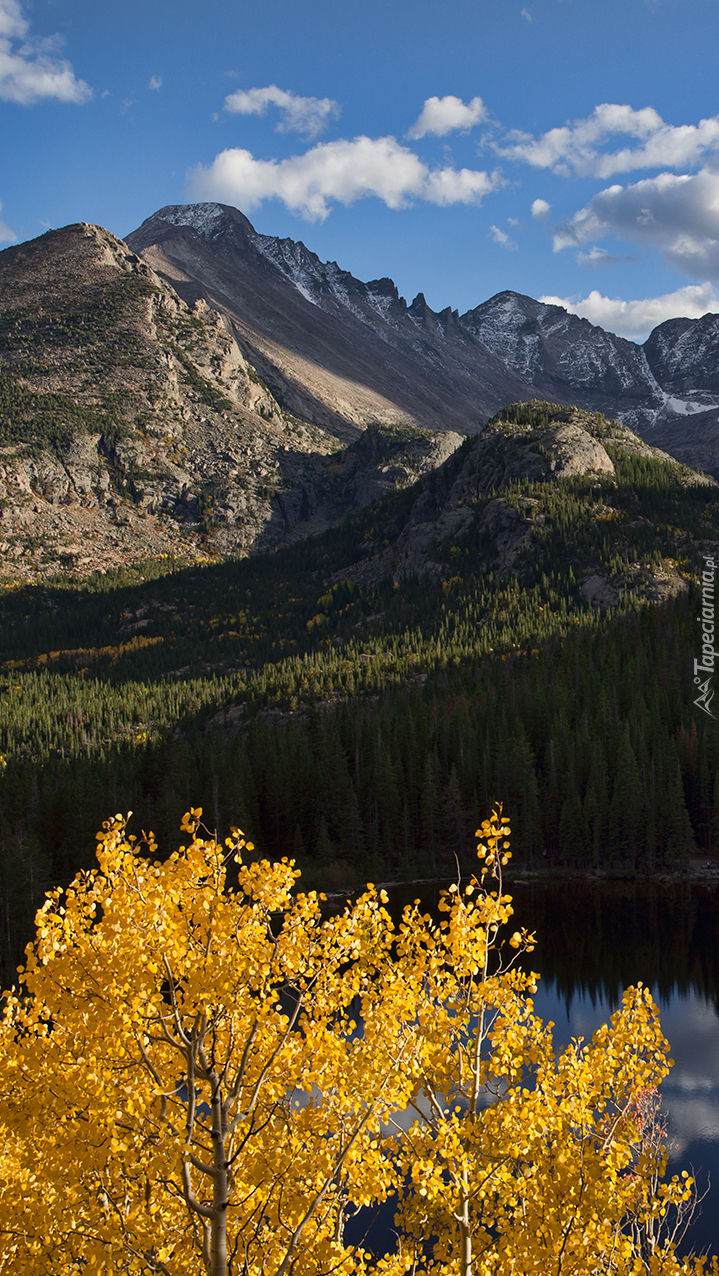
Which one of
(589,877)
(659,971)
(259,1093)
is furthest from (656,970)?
(259,1093)

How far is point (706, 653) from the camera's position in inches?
4897

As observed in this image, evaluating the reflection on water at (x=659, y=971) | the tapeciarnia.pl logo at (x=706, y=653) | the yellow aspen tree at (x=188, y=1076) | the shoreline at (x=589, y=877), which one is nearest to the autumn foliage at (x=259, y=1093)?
the yellow aspen tree at (x=188, y=1076)

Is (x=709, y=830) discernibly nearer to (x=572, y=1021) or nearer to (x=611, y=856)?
(x=611, y=856)

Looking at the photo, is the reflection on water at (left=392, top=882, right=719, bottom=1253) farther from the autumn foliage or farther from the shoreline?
the autumn foliage

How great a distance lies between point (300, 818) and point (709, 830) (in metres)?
46.3

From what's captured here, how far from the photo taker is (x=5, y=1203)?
11.7 m

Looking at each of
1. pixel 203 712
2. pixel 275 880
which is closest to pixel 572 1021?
pixel 275 880

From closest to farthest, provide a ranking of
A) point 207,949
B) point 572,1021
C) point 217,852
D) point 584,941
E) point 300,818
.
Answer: point 207,949 < point 217,852 < point 572,1021 < point 584,941 < point 300,818

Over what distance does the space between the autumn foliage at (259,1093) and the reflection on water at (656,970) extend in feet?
60.4

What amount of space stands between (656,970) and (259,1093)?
5154 cm

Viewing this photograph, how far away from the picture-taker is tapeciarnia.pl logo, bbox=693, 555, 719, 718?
372ft

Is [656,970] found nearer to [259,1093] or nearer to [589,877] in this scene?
[589,877]

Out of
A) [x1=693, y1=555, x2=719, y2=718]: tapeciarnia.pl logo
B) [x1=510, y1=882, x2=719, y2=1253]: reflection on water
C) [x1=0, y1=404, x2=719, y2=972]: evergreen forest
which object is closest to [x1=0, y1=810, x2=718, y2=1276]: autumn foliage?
[x1=510, y1=882, x2=719, y2=1253]: reflection on water

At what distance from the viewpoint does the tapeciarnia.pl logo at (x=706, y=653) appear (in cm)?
11350
